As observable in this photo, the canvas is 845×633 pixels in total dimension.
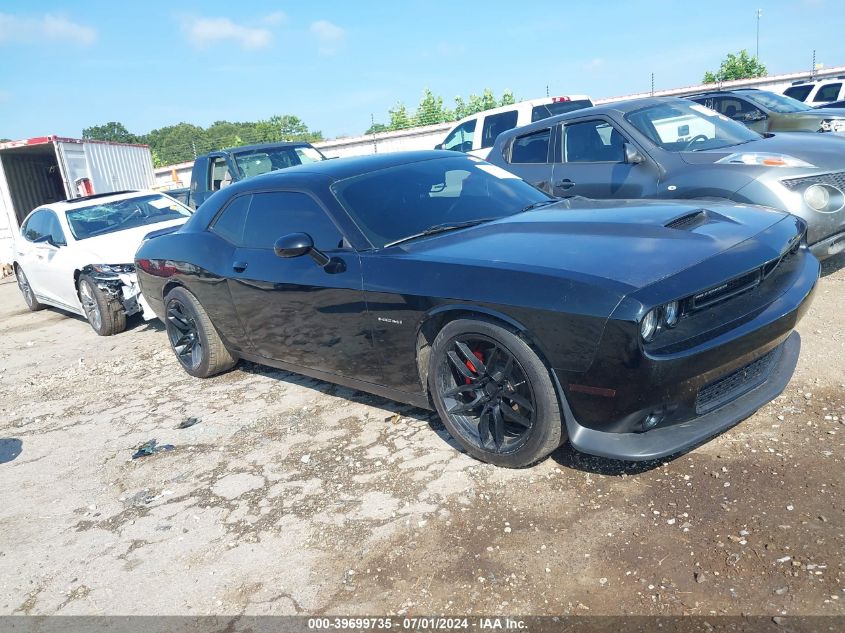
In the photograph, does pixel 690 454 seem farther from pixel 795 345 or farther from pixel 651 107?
pixel 651 107

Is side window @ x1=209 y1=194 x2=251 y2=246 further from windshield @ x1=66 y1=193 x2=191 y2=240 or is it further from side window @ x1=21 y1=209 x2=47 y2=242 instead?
side window @ x1=21 y1=209 x2=47 y2=242

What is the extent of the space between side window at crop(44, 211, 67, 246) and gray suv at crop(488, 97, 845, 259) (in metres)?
5.35

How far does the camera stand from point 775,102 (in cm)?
1111

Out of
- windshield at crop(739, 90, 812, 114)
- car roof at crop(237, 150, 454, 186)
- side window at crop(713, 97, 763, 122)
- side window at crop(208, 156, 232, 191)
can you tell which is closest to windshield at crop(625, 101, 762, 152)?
car roof at crop(237, 150, 454, 186)

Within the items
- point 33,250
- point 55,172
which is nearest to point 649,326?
point 33,250

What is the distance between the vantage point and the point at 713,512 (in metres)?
2.86

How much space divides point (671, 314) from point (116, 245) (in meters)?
6.81

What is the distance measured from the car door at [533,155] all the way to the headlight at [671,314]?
4244 millimetres

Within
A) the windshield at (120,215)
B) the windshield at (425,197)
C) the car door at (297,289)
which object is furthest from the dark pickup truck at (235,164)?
the windshield at (425,197)

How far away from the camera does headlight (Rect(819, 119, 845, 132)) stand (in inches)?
404

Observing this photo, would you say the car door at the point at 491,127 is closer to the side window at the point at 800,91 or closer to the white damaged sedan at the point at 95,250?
the white damaged sedan at the point at 95,250

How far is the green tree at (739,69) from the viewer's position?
126 feet

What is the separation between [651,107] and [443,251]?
405 centimetres

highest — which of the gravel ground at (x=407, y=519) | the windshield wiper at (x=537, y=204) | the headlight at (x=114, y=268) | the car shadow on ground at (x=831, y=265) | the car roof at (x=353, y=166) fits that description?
the car roof at (x=353, y=166)
